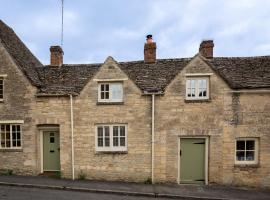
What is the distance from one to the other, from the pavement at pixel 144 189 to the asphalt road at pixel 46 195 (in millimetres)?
336

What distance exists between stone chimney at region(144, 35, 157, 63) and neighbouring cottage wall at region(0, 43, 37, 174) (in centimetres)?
685

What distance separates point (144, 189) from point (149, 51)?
25.9ft

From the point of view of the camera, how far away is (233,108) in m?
11.1

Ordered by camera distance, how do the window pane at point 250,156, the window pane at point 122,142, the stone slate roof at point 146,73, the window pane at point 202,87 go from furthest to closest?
the window pane at point 122,142 → the stone slate roof at point 146,73 → the window pane at point 202,87 → the window pane at point 250,156

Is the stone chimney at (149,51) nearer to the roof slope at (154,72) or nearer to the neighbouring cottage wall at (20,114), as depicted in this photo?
the roof slope at (154,72)

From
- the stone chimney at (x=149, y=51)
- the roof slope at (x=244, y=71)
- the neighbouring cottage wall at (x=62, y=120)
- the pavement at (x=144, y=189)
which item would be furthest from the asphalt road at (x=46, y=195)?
the stone chimney at (x=149, y=51)

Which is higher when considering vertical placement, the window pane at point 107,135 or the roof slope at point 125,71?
the roof slope at point 125,71

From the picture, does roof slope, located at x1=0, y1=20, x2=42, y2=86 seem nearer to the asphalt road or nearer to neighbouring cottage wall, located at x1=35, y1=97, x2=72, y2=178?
neighbouring cottage wall, located at x1=35, y1=97, x2=72, y2=178

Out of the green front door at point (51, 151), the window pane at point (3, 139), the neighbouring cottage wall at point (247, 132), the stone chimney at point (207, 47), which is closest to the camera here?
the neighbouring cottage wall at point (247, 132)

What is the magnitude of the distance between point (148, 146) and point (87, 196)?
3.98 m

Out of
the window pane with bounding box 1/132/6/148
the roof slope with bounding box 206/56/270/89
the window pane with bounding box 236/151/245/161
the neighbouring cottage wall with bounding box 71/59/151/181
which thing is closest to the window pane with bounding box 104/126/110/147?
the neighbouring cottage wall with bounding box 71/59/151/181

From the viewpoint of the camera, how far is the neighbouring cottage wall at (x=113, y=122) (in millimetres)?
11383

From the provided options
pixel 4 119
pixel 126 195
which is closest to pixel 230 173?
pixel 126 195

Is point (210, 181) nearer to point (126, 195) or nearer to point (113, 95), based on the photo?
point (126, 195)
